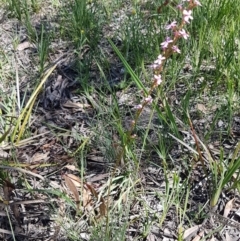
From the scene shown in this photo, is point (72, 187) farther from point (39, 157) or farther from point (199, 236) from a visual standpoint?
point (199, 236)

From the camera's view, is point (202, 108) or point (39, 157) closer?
point (39, 157)

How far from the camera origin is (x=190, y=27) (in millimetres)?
2545

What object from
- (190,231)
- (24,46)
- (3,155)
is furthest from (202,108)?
(24,46)

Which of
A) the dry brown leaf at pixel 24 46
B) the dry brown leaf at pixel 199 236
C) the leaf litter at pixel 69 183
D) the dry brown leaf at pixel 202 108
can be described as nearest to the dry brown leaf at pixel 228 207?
the leaf litter at pixel 69 183

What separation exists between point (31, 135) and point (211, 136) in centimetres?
88

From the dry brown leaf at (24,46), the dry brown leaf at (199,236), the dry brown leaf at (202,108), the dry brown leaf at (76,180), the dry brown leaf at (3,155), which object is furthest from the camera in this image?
the dry brown leaf at (24,46)

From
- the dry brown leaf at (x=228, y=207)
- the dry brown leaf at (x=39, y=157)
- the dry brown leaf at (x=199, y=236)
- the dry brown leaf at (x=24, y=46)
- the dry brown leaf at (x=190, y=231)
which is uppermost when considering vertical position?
the dry brown leaf at (x=24, y=46)

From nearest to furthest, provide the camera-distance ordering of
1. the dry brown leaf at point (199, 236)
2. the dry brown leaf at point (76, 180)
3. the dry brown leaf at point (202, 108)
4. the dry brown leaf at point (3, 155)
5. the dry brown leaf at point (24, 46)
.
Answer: the dry brown leaf at point (199, 236) → the dry brown leaf at point (76, 180) → the dry brown leaf at point (3, 155) → the dry brown leaf at point (202, 108) → the dry brown leaf at point (24, 46)

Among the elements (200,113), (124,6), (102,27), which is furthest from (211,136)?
(124,6)

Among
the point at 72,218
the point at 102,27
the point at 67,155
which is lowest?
the point at 72,218

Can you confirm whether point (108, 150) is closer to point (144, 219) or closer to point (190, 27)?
point (144, 219)

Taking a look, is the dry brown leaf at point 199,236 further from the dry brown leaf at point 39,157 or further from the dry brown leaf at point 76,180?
the dry brown leaf at point 39,157

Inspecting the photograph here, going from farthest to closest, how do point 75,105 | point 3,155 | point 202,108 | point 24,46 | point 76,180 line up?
1. point 24,46
2. point 75,105
3. point 202,108
4. point 3,155
5. point 76,180

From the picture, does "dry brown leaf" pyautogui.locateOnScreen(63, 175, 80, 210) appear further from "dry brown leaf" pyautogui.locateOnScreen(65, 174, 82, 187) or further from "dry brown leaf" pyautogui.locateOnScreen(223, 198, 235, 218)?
"dry brown leaf" pyautogui.locateOnScreen(223, 198, 235, 218)
